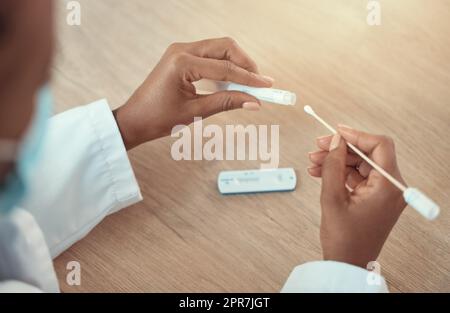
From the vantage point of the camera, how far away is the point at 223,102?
2.32ft

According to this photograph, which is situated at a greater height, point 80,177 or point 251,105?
point 251,105

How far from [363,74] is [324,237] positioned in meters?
0.27

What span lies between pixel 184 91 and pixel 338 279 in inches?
12.1

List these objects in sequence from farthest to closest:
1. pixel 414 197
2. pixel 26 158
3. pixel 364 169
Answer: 1. pixel 364 169
2. pixel 414 197
3. pixel 26 158

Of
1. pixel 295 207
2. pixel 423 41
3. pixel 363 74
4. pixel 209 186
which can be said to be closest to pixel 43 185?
pixel 209 186

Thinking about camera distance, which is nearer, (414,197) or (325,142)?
(414,197)

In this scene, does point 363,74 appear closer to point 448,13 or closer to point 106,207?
point 448,13

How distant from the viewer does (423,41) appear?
31.2 inches

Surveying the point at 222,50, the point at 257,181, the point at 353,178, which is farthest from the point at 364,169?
the point at 222,50

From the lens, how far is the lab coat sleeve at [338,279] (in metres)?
0.59

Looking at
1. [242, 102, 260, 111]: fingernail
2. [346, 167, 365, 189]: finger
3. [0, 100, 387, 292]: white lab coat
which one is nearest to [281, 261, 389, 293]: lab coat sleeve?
[0, 100, 387, 292]: white lab coat

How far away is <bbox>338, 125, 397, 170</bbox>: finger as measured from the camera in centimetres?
61

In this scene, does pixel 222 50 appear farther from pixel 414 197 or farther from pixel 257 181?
pixel 414 197
